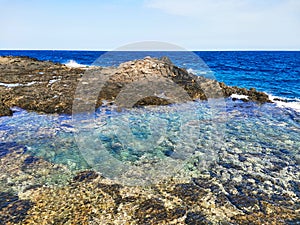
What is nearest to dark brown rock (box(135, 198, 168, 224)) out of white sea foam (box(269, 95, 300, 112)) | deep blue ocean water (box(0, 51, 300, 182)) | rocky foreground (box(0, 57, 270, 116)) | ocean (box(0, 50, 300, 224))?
ocean (box(0, 50, 300, 224))

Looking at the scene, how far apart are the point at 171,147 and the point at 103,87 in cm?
1250

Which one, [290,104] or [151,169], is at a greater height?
[290,104]

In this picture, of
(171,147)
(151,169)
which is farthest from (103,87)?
(151,169)

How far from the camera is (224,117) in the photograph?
1672 cm

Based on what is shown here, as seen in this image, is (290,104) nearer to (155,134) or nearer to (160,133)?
(160,133)

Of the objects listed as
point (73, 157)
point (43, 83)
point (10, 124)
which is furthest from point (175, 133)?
point (43, 83)

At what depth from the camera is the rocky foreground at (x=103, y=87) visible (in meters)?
18.5

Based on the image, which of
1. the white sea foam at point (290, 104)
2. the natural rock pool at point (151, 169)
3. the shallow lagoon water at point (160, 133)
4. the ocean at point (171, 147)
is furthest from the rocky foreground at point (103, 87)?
the natural rock pool at point (151, 169)

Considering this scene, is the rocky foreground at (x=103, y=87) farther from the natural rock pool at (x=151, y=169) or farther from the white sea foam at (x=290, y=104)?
the natural rock pool at (x=151, y=169)

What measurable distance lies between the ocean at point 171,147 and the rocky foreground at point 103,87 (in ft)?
4.83

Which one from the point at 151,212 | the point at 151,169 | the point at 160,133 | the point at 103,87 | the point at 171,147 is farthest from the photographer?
the point at 103,87

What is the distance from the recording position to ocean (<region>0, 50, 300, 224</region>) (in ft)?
28.9

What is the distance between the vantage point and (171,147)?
39.0 feet

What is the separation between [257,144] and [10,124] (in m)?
13.1
